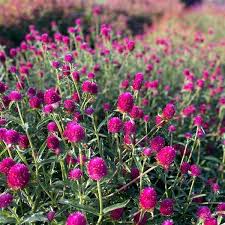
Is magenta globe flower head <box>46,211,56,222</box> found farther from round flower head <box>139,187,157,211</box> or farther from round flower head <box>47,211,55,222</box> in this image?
round flower head <box>139,187,157,211</box>

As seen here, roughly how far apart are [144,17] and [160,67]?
6.66 meters

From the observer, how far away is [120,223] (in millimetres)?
2240

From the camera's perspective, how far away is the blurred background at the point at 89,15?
25.2 ft

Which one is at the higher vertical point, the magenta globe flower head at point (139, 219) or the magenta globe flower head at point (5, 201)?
the magenta globe flower head at point (5, 201)

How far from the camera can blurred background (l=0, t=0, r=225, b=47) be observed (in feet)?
25.2

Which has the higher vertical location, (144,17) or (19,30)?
(19,30)

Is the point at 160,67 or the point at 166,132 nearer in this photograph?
the point at 166,132

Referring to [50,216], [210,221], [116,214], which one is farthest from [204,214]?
[50,216]

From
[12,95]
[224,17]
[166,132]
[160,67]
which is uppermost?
[12,95]

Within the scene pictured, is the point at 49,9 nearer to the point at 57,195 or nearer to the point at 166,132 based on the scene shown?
the point at 166,132

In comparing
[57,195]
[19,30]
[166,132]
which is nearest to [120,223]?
[57,195]

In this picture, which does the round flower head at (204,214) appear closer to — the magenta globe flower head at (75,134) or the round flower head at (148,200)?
the round flower head at (148,200)

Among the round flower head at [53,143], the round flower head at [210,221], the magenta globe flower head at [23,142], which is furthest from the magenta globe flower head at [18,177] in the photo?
the round flower head at [210,221]

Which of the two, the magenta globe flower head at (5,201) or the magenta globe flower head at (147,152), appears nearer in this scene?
the magenta globe flower head at (5,201)
